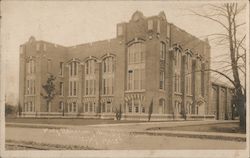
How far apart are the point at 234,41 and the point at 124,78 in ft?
7.03

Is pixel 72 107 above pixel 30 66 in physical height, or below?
below

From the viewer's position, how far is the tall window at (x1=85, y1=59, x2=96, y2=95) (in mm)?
8828

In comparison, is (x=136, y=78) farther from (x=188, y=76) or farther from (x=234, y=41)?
(x=234, y=41)

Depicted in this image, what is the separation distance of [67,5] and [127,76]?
1.73 metres

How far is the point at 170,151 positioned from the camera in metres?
7.89

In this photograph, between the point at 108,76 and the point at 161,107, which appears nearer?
the point at 161,107

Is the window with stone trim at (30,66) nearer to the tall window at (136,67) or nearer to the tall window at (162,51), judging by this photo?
the tall window at (136,67)

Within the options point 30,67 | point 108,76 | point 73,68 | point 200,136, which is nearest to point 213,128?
point 200,136

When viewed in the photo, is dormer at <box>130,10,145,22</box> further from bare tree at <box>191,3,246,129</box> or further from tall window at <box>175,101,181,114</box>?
tall window at <box>175,101,181,114</box>

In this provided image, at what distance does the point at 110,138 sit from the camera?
26.6ft

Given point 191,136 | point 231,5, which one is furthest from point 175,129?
point 231,5

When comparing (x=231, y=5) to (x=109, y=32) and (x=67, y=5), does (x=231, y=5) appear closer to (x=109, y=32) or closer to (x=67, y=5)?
(x=109, y=32)

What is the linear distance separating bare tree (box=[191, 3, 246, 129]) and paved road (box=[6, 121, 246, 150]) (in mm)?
835

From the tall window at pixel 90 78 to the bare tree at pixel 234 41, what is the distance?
2.20 m
